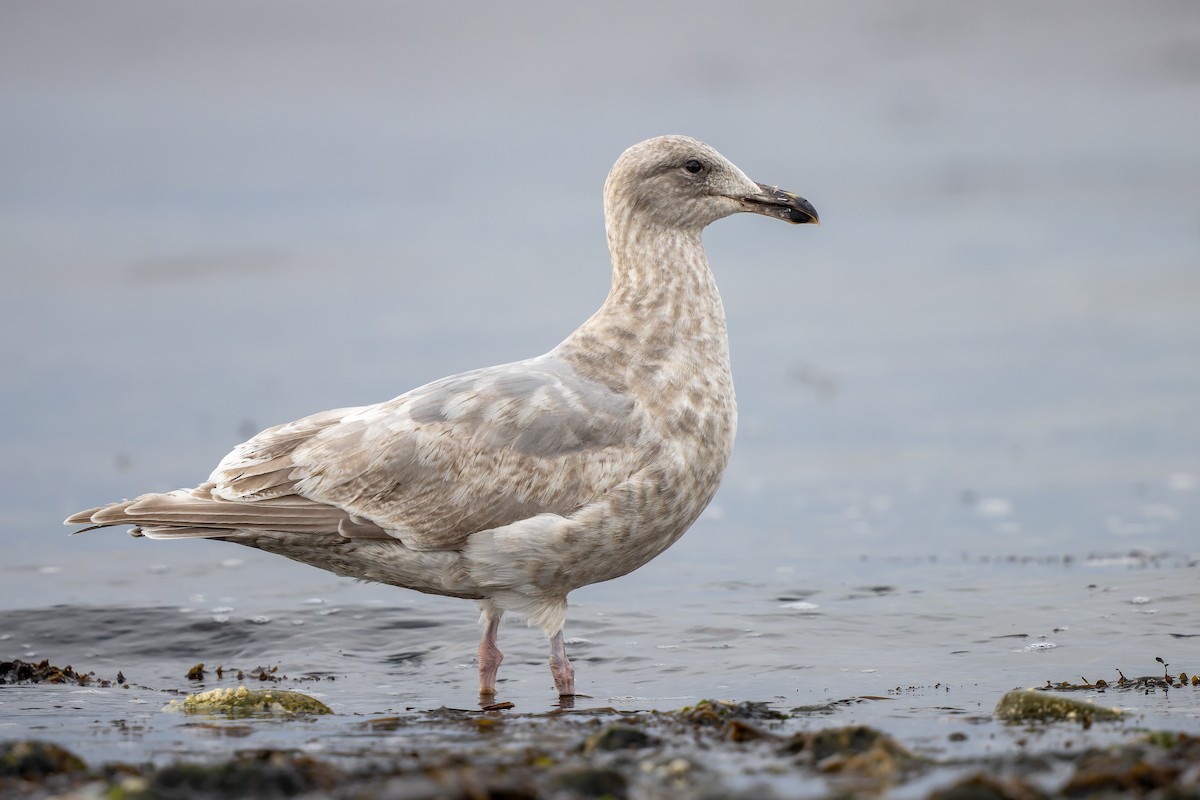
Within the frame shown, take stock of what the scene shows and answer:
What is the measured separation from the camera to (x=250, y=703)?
24.9ft

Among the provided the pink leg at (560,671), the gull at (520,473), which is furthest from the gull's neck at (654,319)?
the pink leg at (560,671)

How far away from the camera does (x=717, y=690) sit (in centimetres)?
862

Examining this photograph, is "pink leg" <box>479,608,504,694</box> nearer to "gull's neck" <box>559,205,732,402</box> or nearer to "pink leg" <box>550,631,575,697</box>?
"pink leg" <box>550,631,575,697</box>

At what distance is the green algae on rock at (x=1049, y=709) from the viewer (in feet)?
21.6

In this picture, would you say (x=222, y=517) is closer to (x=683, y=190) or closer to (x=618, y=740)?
(x=618, y=740)

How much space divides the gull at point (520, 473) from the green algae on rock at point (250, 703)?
0.80 metres

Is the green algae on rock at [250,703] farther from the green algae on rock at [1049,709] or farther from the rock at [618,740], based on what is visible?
the green algae on rock at [1049,709]

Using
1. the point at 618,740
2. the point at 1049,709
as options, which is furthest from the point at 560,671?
the point at 1049,709

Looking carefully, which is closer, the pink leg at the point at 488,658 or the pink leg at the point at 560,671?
the pink leg at the point at 560,671

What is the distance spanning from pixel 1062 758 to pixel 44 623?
7.84m

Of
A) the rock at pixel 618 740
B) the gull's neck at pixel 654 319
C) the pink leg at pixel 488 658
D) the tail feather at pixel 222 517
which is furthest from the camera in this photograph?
the pink leg at pixel 488 658

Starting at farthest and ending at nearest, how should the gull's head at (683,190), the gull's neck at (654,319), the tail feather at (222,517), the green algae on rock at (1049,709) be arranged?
the gull's head at (683,190) → the gull's neck at (654,319) → the tail feather at (222,517) → the green algae on rock at (1049,709)

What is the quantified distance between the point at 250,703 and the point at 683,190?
12.3 feet

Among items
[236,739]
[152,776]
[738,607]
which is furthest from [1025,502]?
[152,776]
